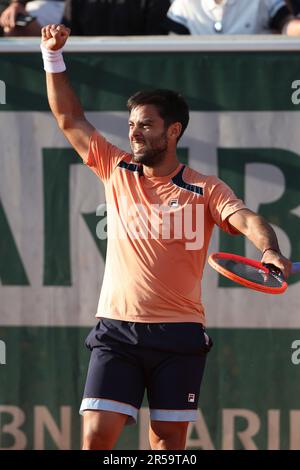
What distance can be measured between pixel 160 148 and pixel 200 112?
1.29m

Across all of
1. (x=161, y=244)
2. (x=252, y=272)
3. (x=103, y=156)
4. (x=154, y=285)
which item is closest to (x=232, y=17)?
(x=103, y=156)

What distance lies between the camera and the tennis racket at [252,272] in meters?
4.33

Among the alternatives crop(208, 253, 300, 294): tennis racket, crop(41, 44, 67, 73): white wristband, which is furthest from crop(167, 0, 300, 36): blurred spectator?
crop(208, 253, 300, 294): tennis racket

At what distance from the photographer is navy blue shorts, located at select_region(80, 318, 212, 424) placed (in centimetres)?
476

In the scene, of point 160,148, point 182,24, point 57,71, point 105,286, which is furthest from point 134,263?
point 182,24

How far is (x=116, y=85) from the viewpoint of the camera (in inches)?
243

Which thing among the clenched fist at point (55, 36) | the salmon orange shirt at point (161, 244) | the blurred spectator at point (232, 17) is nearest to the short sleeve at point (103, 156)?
the salmon orange shirt at point (161, 244)

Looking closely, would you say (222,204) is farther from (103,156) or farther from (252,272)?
(103,156)

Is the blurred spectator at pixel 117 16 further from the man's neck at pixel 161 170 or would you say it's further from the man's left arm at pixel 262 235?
the man's left arm at pixel 262 235

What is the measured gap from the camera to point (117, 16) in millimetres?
7176

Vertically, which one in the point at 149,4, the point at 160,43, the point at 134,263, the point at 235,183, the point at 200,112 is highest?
the point at 149,4

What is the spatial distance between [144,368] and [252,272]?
72 centimetres

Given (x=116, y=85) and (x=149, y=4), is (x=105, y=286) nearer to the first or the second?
(x=116, y=85)

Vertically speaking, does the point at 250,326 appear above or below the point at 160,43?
below
